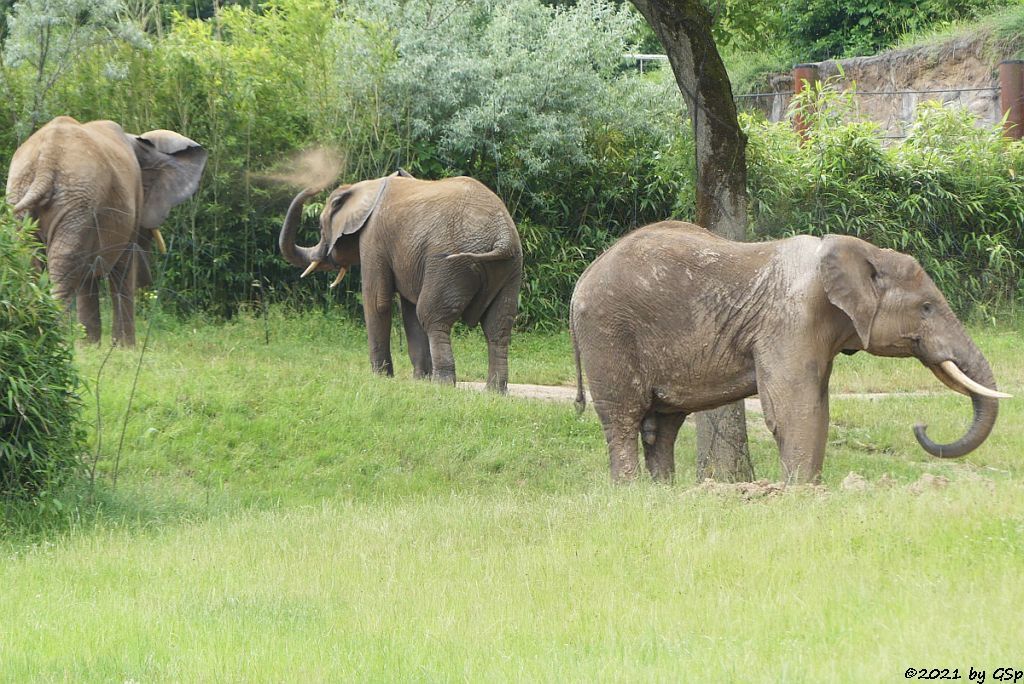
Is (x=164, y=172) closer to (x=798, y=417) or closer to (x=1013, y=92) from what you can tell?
(x=798, y=417)

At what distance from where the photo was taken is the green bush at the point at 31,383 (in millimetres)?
9602

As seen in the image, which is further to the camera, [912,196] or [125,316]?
[912,196]

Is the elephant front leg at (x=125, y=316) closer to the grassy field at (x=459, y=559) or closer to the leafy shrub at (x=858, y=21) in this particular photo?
the grassy field at (x=459, y=559)

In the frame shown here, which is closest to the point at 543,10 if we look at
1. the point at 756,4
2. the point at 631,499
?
the point at 756,4

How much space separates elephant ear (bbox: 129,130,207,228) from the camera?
16.9 m

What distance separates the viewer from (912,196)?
21.2 metres

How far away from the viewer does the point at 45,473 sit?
980 cm

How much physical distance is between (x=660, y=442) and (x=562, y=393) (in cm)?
565

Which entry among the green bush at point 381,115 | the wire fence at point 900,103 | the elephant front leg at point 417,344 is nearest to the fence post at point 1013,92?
the wire fence at point 900,103

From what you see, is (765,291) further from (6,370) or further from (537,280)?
(537,280)

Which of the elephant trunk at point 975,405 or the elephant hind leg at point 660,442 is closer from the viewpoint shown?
the elephant trunk at point 975,405

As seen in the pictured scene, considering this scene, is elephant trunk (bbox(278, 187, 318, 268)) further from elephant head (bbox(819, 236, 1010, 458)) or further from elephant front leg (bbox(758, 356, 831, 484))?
elephant head (bbox(819, 236, 1010, 458))

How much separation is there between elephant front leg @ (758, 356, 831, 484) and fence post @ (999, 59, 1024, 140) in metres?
15.9

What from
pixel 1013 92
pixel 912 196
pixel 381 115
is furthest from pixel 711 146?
pixel 1013 92
